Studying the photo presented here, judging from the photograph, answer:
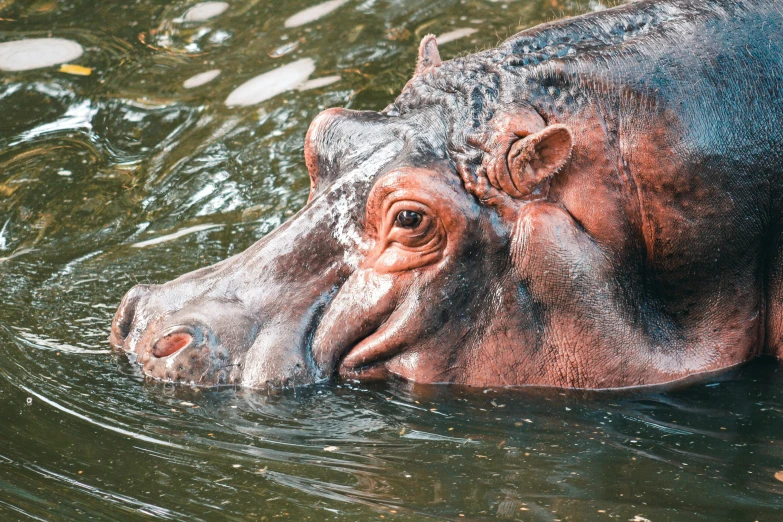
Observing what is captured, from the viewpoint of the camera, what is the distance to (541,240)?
17.0 feet

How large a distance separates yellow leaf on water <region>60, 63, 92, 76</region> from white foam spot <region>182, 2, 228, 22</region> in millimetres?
1146

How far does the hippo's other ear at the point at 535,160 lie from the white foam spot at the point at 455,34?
15.5ft

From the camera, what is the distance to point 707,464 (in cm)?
452

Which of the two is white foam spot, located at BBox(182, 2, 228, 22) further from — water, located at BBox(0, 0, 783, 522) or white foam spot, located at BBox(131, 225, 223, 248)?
white foam spot, located at BBox(131, 225, 223, 248)

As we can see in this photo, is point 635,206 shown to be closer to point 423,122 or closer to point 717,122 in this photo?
point 717,122

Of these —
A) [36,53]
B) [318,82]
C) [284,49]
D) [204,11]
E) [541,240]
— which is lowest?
[318,82]

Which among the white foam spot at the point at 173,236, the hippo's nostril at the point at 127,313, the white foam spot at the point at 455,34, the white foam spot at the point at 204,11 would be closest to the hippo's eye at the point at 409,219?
the hippo's nostril at the point at 127,313

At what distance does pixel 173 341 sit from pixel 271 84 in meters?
4.57

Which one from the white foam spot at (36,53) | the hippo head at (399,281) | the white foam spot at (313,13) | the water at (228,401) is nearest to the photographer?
the water at (228,401)

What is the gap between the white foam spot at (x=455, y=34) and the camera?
976 centimetres

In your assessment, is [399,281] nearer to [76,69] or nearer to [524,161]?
[524,161]

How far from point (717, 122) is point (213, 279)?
2454 mm

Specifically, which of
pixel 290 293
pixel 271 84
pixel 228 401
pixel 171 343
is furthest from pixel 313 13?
pixel 228 401

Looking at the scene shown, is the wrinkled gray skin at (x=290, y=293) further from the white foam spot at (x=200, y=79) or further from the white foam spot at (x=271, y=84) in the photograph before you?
the white foam spot at (x=200, y=79)
